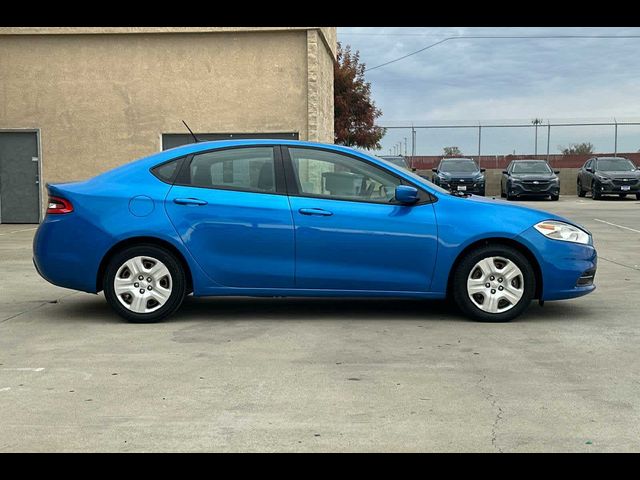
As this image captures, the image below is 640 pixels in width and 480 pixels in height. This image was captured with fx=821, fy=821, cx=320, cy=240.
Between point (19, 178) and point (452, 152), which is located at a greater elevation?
point (452, 152)

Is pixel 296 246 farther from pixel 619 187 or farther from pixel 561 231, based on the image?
pixel 619 187

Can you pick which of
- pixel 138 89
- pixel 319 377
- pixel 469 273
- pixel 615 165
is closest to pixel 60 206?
pixel 319 377

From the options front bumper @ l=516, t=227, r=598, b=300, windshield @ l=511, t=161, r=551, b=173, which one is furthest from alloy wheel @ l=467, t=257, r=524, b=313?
windshield @ l=511, t=161, r=551, b=173

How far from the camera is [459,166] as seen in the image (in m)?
31.2

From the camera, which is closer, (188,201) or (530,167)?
Answer: (188,201)

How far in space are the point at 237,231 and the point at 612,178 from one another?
2525 centimetres

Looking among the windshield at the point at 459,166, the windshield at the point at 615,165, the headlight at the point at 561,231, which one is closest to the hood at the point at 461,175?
the windshield at the point at 459,166

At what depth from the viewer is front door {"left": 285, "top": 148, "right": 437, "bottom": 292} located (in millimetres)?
6957

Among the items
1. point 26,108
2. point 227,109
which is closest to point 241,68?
point 227,109
